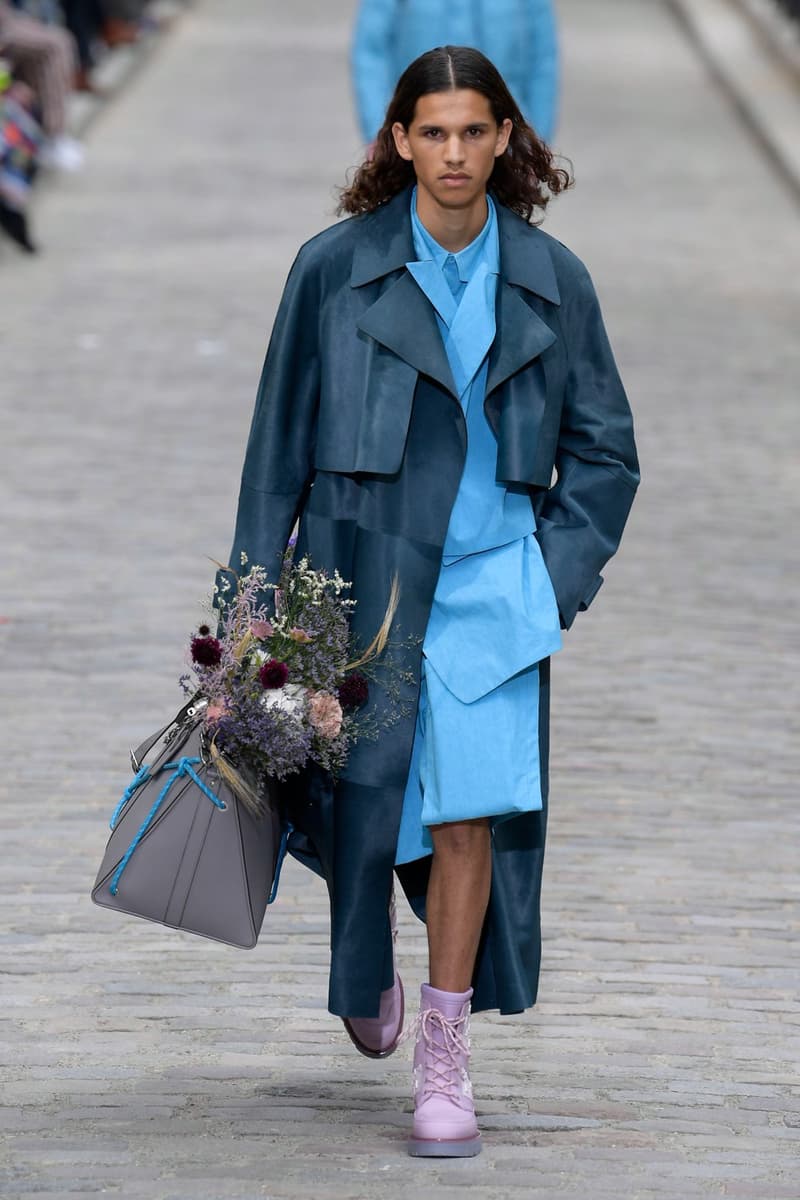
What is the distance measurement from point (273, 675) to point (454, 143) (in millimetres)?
886

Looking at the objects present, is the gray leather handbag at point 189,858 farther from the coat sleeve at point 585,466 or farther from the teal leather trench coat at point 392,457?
the coat sleeve at point 585,466

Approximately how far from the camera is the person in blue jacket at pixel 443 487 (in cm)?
413

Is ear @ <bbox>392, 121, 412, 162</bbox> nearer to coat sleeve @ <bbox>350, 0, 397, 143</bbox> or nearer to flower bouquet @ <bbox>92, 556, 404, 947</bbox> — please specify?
flower bouquet @ <bbox>92, 556, 404, 947</bbox>

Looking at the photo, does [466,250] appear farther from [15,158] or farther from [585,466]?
[15,158]

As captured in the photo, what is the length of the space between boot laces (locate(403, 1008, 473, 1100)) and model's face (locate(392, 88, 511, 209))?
52.8 inches

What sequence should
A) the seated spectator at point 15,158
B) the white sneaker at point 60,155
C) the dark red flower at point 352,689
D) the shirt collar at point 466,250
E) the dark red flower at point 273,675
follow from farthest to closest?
the white sneaker at point 60,155
the seated spectator at point 15,158
the shirt collar at point 466,250
the dark red flower at point 352,689
the dark red flower at point 273,675

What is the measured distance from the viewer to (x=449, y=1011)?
4.27m

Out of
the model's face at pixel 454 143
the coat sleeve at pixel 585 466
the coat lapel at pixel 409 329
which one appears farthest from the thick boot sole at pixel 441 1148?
the model's face at pixel 454 143

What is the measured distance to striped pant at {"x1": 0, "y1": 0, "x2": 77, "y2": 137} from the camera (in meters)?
16.4

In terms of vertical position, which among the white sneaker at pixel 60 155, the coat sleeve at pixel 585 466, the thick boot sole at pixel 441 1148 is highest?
the white sneaker at pixel 60 155

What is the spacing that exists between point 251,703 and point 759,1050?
4.66 ft

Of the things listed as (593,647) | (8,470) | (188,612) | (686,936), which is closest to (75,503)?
(8,470)

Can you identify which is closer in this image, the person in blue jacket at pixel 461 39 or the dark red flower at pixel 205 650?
the dark red flower at pixel 205 650

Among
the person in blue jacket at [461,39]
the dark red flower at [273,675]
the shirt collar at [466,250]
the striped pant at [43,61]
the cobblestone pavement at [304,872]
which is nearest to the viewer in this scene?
the dark red flower at [273,675]
